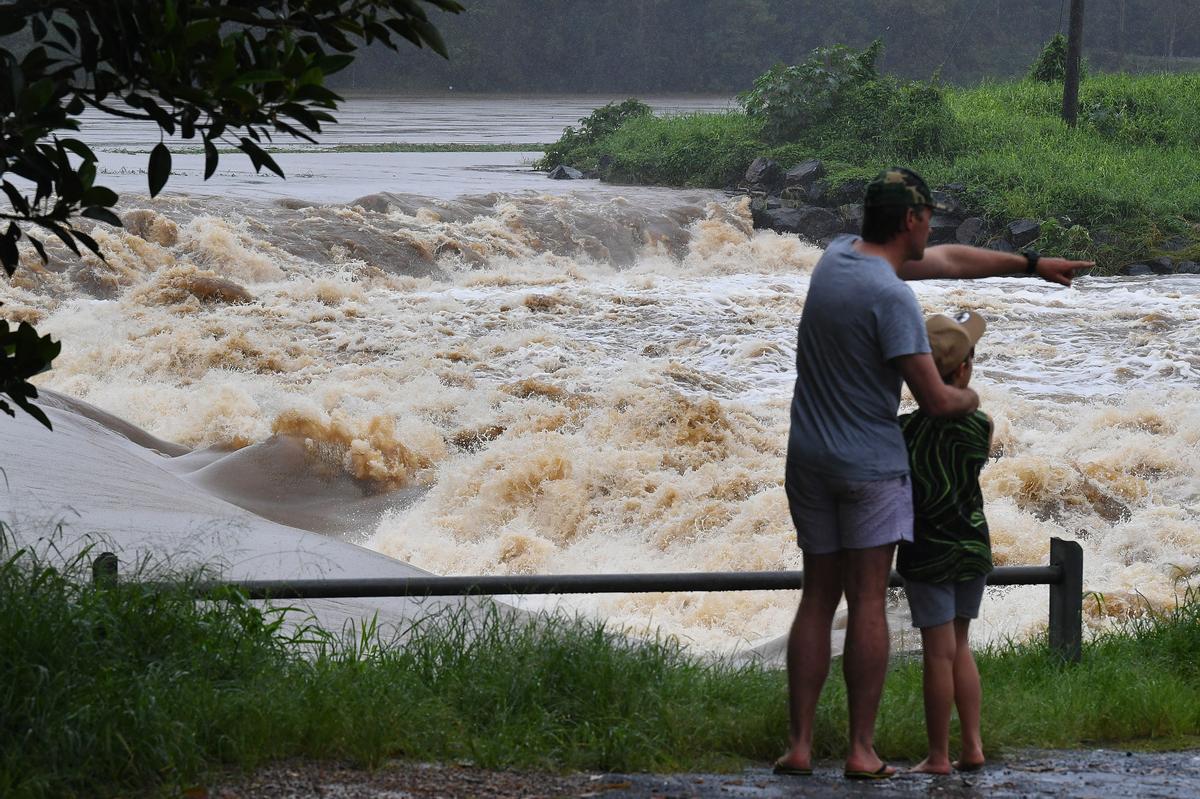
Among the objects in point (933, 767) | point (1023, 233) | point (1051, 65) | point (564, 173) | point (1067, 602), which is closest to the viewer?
point (933, 767)

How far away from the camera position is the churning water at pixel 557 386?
9719 millimetres

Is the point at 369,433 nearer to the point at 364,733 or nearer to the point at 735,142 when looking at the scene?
the point at 364,733

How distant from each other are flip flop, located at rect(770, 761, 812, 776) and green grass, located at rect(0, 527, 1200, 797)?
7.4 inches

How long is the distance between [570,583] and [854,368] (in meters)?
1.33

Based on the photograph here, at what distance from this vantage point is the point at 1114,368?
14.6 meters

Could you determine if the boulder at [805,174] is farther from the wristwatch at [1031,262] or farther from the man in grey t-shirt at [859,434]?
the man in grey t-shirt at [859,434]

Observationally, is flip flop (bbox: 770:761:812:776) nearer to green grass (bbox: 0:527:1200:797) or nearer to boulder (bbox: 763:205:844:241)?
green grass (bbox: 0:527:1200:797)

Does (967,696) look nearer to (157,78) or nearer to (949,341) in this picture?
(949,341)

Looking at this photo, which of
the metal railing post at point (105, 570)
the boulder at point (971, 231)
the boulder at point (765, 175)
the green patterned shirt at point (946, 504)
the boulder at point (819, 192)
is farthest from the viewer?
the boulder at point (765, 175)

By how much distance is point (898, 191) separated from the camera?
3500 mm

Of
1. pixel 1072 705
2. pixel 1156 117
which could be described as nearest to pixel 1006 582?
pixel 1072 705

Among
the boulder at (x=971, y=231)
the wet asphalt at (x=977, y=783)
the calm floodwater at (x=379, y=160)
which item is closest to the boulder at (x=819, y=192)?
the boulder at (x=971, y=231)

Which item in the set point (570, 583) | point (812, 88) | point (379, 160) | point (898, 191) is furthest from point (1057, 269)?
point (379, 160)

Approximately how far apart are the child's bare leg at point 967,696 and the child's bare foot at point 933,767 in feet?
0.35
